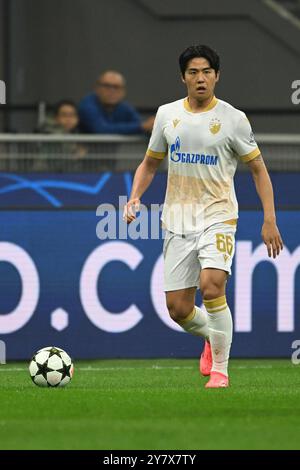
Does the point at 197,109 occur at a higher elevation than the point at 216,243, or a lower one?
higher

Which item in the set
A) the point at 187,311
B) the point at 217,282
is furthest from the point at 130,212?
the point at 187,311

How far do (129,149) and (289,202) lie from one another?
1.72m

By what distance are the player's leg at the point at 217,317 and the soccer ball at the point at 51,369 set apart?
Result: 1.08 meters

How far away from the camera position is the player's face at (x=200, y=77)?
33.3 ft

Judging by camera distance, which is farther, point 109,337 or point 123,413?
point 109,337

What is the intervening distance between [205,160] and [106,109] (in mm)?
5291

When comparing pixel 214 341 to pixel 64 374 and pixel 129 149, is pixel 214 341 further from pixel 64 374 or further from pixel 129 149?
pixel 129 149

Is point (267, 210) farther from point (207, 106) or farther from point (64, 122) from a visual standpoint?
point (64, 122)

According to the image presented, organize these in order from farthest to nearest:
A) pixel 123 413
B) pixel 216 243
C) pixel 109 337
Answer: pixel 109 337 < pixel 216 243 < pixel 123 413

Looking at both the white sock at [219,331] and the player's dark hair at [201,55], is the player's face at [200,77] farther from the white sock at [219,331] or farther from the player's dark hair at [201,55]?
the white sock at [219,331]

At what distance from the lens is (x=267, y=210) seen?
10211mm

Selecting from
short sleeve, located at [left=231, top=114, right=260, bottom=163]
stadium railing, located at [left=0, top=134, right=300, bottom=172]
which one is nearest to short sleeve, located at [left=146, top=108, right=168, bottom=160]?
short sleeve, located at [left=231, top=114, right=260, bottom=163]

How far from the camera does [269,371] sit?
12.6 metres
